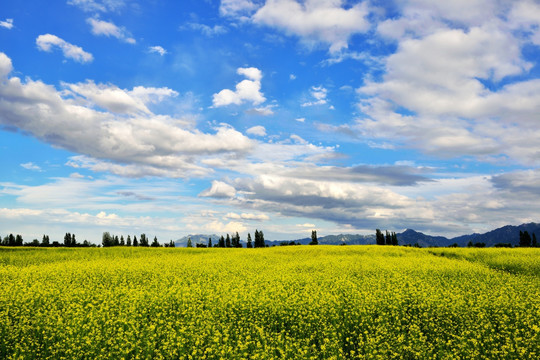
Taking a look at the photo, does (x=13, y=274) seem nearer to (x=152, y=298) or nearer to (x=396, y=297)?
(x=152, y=298)

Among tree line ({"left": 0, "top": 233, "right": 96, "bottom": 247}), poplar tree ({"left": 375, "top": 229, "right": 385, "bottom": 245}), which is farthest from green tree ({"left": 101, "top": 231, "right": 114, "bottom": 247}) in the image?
poplar tree ({"left": 375, "top": 229, "right": 385, "bottom": 245})

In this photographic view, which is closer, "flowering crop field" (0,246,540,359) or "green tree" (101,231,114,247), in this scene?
"flowering crop field" (0,246,540,359)

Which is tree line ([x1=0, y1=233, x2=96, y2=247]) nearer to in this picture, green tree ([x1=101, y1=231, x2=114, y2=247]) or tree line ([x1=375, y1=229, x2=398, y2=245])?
green tree ([x1=101, y1=231, x2=114, y2=247])

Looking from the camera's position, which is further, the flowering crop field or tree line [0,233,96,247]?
tree line [0,233,96,247]

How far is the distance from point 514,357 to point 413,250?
49.4m

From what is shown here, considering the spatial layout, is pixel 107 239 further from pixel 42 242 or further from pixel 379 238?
pixel 379 238

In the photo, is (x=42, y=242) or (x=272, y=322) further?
(x=42, y=242)

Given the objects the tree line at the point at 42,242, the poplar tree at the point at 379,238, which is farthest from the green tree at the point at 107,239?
the poplar tree at the point at 379,238

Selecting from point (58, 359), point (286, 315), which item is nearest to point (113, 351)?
point (58, 359)

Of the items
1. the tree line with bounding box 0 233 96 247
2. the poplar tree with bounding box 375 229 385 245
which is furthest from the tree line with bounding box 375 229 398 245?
the tree line with bounding box 0 233 96 247

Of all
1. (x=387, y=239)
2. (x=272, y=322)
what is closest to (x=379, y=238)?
(x=387, y=239)

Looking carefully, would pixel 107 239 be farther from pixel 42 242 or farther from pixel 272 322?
pixel 272 322

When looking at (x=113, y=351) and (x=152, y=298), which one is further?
(x=152, y=298)

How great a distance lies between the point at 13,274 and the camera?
2870 cm
